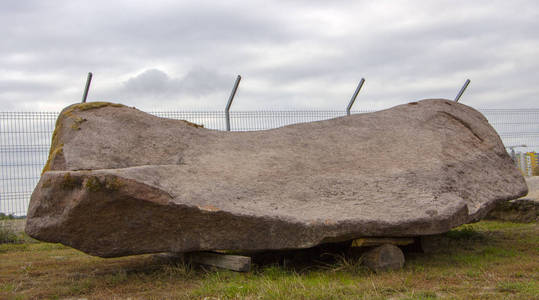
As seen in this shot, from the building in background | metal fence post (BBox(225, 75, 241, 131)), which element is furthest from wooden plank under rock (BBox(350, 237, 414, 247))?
the building in background

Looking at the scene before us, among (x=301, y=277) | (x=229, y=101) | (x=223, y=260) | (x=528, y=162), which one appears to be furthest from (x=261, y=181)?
(x=528, y=162)

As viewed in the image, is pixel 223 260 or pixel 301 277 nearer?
pixel 301 277

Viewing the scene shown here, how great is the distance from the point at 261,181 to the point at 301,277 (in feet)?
4.30

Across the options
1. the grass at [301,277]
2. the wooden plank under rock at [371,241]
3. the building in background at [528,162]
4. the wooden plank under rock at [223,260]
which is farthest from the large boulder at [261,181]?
the building in background at [528,162]

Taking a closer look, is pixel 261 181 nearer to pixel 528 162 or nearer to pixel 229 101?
pixel 229 101

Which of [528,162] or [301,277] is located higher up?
[528,162]

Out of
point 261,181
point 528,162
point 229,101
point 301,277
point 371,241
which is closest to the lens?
point 301,277

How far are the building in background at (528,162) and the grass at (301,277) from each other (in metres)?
9.33

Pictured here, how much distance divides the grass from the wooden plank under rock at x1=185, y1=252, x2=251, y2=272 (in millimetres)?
81

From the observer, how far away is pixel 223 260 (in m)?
5.46

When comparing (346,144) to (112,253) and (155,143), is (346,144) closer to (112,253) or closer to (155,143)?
(155,143)

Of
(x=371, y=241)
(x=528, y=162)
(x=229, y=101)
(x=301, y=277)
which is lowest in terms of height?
(x=301, y=277)

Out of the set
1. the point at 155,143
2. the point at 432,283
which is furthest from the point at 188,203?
the point at 432,283

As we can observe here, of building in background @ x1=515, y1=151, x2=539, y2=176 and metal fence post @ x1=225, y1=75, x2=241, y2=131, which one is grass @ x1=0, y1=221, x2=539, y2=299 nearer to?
metal fence post @ x1=225, y1=75, x2=241, y2=131
